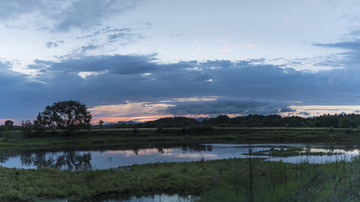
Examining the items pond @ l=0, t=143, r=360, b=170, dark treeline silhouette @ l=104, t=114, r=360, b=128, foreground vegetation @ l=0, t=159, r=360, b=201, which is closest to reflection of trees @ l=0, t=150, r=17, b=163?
pond @ l=0, t=143, r=360, b=170

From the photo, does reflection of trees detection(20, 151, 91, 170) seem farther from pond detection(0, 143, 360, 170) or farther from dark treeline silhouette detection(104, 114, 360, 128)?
dark treeline silhouette detection(104, 114, 360, 128)

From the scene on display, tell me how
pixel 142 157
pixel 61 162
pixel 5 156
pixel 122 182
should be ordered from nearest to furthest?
1. pixel 122 182
2. pixel 61 162
3. pixel 142 157
4. pixel 5 156

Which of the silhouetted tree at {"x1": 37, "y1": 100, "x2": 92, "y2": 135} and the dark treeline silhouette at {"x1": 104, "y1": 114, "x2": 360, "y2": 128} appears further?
the dark treeline silhouette at {"x1": 104, "y1": 114, "x2": 360, "y2": 128}

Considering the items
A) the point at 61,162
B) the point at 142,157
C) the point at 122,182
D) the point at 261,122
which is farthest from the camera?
the point at 261,122

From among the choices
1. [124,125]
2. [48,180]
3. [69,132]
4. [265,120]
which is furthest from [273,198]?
[265,120]

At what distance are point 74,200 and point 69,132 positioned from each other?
207 feet

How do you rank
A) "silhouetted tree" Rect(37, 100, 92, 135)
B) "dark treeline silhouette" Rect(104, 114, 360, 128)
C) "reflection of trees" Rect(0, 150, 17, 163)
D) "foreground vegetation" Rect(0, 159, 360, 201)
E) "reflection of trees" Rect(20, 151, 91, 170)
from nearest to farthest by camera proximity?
"foreground vegetation" Rect(0, 159, 360, 201)
"reflection of trees" Rect(20, 151, 91, 170)
"reflection of trees" Rect(0, 150, 17, 163)
"silhouetted tree" Rect(37, 100, 92, 135)
"dark treeline silhouette" Rect(104, 114, 360, 128)

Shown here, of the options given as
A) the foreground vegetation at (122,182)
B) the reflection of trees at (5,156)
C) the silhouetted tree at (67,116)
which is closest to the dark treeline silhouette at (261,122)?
the silhouetted tree at (67,116)

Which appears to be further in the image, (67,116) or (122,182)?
(67,116)

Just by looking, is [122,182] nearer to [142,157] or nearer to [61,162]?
[142,157]

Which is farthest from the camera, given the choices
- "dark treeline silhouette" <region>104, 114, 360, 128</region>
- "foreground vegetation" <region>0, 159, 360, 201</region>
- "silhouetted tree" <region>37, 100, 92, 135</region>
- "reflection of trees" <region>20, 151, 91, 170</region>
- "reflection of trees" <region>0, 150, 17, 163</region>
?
"dark treeline silhouette" <region>104, 114, 360, 128</region>

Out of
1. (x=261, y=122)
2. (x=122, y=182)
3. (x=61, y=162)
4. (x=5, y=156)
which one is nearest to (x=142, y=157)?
(x=61, y=162)

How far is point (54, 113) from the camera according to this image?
75062 millimetres

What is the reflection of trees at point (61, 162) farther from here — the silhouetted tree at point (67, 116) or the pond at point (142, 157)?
the silhouetted tree at point (67, 116)
